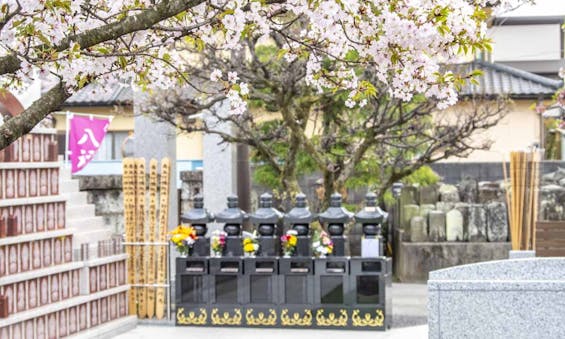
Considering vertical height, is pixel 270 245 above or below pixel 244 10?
below

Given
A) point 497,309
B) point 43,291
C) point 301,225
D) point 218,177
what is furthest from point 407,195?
point 497,309

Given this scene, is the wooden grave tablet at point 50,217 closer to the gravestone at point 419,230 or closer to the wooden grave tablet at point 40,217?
the wooden grave tablet at point 40,217

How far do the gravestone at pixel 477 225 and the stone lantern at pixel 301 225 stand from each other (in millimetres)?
6539

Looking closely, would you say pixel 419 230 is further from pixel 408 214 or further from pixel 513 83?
pixel 513 83

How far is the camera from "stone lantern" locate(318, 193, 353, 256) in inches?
476

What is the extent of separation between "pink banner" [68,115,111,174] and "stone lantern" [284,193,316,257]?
3934 millimetres

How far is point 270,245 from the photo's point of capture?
40.4 ft

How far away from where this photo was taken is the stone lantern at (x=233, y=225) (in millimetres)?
12305

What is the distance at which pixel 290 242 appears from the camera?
478 inches

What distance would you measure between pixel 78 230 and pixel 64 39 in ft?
22.5

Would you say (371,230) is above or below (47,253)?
above

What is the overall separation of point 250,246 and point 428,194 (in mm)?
7928

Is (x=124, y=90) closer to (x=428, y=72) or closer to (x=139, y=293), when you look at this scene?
(x=139, y=293)

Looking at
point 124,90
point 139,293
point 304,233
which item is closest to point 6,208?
point 139,293
